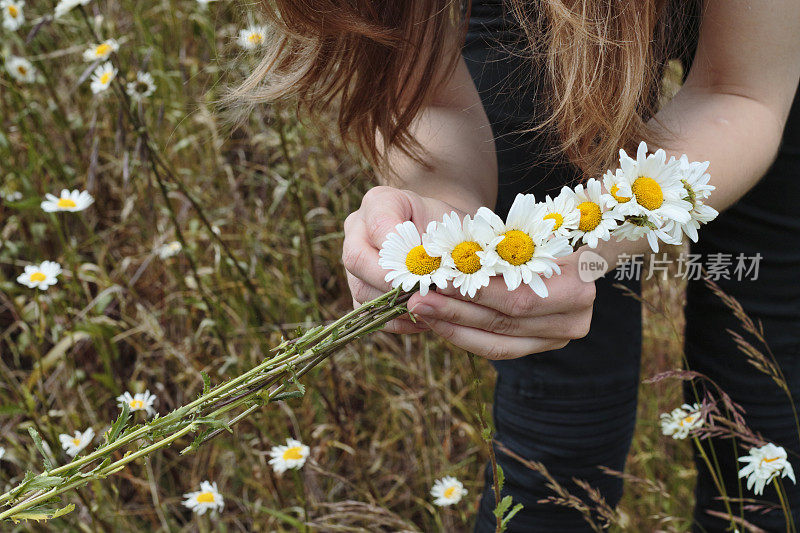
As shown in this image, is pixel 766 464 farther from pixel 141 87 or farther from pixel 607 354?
pixel 141 87

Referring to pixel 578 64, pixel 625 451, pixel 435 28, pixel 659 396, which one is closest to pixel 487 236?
pixel 578 64

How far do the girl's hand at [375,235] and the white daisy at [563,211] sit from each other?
145mm

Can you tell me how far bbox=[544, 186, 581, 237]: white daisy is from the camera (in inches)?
22.6

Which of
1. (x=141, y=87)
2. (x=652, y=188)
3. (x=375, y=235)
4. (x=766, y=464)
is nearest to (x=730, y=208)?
(x=766, y=464)

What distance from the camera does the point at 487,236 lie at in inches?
22.3

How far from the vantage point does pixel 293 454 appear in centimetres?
107

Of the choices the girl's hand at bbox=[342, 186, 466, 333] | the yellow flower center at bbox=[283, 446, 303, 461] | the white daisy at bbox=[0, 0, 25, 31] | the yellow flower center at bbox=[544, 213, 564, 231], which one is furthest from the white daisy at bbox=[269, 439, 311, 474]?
the white daisy at bbox=[0, 0, 25, 31]

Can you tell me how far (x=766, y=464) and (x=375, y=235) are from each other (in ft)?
1.94

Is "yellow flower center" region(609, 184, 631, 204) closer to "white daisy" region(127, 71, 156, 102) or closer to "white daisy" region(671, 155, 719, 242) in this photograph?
"white daisy" region(671, 155, 719, 242)

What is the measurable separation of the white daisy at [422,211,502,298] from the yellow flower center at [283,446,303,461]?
59 cm

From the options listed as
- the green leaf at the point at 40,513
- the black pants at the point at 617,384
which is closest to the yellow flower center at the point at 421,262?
the green leaf at the point at 40,513

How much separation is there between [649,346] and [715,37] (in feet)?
3.34

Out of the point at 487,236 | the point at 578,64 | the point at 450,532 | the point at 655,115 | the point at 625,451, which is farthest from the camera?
the point at 450,532

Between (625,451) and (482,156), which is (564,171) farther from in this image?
(625,451)
